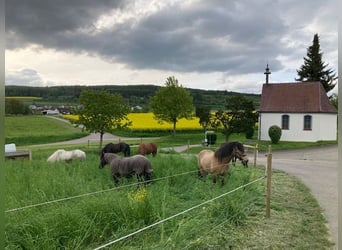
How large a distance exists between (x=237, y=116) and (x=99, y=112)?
634cm

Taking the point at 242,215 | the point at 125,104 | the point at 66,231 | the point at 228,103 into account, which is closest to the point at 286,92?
the point at 228,103

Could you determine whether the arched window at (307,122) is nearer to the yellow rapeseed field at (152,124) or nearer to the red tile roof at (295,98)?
the red tile roof at (295,98)

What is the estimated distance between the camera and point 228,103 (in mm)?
15047

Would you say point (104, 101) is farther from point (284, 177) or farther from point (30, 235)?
point (30, 235)

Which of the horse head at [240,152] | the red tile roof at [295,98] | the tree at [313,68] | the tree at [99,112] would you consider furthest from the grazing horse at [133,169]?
the tree at [313,68]

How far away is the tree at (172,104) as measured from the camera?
21734 millimetres

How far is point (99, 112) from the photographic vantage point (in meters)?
15.8

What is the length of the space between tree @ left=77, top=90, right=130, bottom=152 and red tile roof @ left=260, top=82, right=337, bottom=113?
31.1 feet

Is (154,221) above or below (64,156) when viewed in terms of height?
above

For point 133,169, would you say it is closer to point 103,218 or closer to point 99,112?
point 103,218

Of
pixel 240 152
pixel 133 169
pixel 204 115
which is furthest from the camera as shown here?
pixel 204 115

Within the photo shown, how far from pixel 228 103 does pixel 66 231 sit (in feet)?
41.8

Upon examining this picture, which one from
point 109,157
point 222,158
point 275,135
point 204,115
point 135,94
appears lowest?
point 275,135

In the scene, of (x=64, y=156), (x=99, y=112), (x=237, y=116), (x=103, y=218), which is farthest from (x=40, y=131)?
(x=103, y=218)
